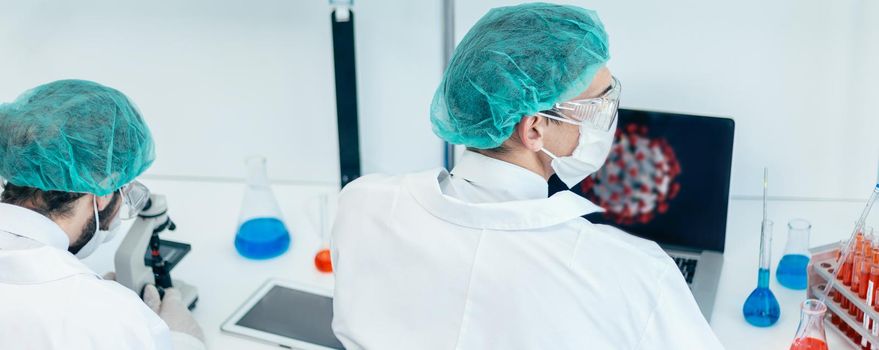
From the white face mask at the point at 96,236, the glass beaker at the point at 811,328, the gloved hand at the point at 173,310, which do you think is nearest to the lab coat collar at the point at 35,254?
the white face mask at the point at 96,236

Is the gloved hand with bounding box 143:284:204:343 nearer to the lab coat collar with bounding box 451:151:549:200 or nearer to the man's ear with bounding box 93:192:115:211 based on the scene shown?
the man's ear with bounding box 93:192:115:211

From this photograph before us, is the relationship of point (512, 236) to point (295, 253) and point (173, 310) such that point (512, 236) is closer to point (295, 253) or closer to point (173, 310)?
point (173, 310)

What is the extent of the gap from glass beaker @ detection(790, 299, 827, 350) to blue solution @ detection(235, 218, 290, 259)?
3.74 ft

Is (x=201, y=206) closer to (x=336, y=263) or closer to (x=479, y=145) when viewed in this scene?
(x=336, y=263)

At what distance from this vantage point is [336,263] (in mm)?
1356

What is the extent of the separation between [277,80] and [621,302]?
1.40m

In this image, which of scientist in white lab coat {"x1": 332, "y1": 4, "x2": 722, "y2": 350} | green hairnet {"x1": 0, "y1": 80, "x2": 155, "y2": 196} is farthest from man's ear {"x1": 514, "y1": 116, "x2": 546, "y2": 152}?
green hairnet {"x1": 0, "y1": 80, "x2": 155, "y2": 196}

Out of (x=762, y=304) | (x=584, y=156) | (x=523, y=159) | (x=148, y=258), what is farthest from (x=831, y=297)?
(x=148, y=258)

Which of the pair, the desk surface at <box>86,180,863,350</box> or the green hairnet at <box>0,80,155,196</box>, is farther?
the desk surface at <box>86,180,863,350</box>

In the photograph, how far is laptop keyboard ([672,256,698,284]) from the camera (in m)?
1.77

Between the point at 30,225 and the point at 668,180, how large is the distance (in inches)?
52.6

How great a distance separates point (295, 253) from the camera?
1957 mm

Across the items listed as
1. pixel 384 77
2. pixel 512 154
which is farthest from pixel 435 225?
pixel 384 77

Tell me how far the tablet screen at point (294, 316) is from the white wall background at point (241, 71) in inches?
25.3
